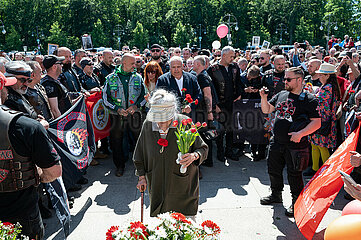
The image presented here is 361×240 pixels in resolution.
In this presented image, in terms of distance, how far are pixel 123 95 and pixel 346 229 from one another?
4362mm

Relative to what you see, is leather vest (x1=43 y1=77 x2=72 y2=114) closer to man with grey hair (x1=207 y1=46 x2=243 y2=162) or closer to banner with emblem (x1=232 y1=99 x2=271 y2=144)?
man with grey hair (x1=207 y1=46 x2=243 y2=162)

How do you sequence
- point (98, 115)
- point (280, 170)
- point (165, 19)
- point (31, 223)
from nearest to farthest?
1. point (31, 223)
2. point (280, 170)
3. point (98, 115)
4. point (165, 19)

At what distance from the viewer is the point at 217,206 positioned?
15.4 ft

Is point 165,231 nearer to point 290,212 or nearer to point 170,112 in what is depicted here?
point 170,112

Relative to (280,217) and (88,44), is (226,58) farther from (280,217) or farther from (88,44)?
(88,44)

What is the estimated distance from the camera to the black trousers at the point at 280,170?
4324mm

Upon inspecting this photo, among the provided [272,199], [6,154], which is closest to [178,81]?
[272,199]

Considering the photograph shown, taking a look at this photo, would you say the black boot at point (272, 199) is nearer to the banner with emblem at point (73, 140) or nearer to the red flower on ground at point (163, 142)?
the red flower on ground at point (163, 142)

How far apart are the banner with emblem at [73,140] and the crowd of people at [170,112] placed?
0.27 m

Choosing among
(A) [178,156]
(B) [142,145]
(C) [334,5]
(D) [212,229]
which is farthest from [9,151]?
(C) [334,5]

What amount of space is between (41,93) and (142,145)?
7.65 feet

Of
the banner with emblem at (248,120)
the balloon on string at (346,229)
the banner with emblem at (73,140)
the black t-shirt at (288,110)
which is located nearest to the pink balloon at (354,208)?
the balloon on string at (346,229)

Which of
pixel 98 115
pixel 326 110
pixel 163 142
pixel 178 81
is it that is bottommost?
pixel 98 115

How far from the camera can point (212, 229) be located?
2031mm
